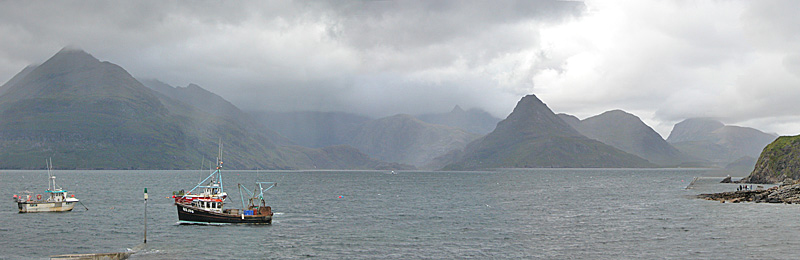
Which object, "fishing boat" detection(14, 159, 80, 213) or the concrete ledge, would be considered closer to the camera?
the concrete ledge

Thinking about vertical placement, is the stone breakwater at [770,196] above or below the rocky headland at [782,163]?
below

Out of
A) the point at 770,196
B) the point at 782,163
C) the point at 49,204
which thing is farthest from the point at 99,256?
the point at 782,163

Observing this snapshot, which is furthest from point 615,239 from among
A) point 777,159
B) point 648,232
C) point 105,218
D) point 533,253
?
point 777,159

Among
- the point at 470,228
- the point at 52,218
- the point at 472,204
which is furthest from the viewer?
the point at 472,204

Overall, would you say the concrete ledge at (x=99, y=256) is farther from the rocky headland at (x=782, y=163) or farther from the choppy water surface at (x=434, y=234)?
the rocky headland at (x=782, y=163)

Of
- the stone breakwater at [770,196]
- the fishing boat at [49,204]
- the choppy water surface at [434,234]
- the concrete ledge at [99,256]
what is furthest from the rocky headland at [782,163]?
the fishing boat at [49,204]

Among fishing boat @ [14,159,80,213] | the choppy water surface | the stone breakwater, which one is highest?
fishing boat @ [14,159,80,213]

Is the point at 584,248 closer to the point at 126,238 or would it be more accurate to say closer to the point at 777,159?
the point at 126,238

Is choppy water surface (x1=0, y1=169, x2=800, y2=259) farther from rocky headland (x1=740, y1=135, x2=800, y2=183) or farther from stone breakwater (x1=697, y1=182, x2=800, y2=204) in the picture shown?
rocky headland (x1=740, y1=135, x2=800, y2=183)

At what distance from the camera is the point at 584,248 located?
68.3 metres

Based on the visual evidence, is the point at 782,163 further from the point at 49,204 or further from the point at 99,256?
the point at 49,204

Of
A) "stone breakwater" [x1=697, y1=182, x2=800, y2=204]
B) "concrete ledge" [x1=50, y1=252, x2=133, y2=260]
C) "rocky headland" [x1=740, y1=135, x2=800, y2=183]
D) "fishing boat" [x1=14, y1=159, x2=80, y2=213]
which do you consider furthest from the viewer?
"rocky headland" [x1=740, y1=135, x2=800, y2=183]

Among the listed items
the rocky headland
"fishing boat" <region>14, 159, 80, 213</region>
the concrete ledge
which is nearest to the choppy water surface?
"fishing boat" <region>14, 159, 80, 213</region>

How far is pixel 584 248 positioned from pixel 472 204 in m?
70.8
